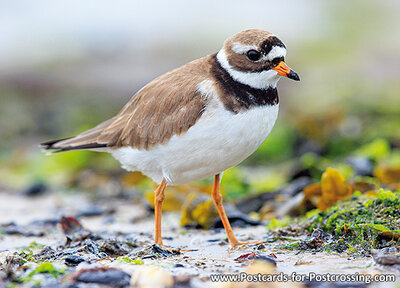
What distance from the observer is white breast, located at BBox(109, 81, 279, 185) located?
4.83 meters

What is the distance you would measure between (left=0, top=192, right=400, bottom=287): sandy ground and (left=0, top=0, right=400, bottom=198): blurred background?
0.72 metres

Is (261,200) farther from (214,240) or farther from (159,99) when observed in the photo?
(159,99)

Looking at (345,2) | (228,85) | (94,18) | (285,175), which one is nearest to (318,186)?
(228,85)

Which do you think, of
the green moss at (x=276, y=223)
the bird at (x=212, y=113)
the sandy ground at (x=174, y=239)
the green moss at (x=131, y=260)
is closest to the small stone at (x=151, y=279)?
the sandy ground at (x=174, y=239)

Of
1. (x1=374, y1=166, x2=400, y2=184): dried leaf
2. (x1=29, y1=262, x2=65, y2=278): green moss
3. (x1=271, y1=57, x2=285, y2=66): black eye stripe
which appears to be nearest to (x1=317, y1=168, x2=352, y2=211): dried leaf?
(x1=374, y1=166, x2=400, y2=184): dried leaf

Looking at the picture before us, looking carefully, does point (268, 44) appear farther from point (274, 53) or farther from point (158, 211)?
point (158, 211)

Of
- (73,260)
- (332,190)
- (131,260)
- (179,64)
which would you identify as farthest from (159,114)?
(179,64)

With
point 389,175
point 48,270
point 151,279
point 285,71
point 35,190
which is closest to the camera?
point 151,279

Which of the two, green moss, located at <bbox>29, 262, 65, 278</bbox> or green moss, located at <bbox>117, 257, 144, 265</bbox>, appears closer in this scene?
green moss, located at <bbox>29, 262, 65, 278</bbox>

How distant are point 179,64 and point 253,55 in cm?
1358

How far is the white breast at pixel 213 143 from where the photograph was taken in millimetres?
4832

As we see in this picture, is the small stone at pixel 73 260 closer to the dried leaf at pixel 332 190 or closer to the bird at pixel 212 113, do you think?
the bird at pixel 212 113

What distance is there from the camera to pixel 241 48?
5.11 metres

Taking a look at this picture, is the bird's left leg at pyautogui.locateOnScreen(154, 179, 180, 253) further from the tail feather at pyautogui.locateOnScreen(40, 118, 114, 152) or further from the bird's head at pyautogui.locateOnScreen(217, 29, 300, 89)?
the bird's head at pyautogui.locateOnScreen(217, 29, 300, 89)
